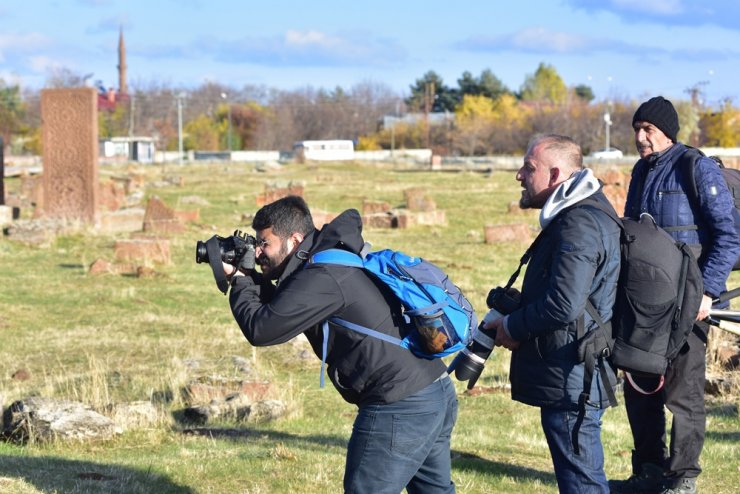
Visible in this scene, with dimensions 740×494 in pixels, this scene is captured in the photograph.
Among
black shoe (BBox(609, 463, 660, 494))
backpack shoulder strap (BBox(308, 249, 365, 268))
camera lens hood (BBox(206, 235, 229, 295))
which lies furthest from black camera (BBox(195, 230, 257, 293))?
black shoe (BBox(609, 463, 660, 494))

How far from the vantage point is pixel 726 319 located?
5730 mm

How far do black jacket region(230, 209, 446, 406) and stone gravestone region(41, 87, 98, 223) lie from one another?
690 inches

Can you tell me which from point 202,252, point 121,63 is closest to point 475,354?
point 202,252

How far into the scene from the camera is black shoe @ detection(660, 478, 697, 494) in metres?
5.78

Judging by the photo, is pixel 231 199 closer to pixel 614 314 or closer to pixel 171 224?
pixel 171 224

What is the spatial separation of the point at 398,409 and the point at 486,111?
320ft

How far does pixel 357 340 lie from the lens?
430 centimetres

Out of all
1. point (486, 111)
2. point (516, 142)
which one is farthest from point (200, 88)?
point (516, 142)

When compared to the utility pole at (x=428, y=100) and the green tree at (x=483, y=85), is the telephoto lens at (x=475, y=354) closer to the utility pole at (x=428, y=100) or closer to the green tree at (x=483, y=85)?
the utility pole at (x=428, y=100)

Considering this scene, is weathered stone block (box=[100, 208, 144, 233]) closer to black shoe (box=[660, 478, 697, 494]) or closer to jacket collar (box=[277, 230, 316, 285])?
black shoe (box=[660, 478, 697, 494])

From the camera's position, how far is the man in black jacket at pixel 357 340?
4.23 meters

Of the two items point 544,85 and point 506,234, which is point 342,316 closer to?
point 506,234

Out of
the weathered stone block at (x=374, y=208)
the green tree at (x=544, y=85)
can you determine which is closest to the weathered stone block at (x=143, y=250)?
the weathered stone block at (x=374, y=208)

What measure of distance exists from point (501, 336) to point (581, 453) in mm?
589
